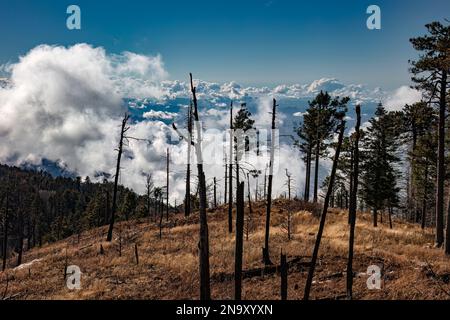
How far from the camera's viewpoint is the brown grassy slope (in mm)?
15812

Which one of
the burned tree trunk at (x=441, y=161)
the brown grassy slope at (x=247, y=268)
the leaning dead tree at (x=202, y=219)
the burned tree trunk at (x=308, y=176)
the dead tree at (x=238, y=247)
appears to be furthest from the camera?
the burned tree trunk at (x=308, y=176)

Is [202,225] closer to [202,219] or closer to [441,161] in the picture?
[202,219]

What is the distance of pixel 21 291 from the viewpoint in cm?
1884

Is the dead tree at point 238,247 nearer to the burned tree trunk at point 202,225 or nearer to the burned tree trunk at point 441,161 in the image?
the burned tree trunk at point 202,225

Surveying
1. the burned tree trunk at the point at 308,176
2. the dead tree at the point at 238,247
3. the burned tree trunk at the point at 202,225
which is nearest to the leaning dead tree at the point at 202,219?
the burned tree trunk at the point at 202,225

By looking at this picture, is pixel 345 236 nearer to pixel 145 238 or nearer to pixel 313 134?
pixel 313 134

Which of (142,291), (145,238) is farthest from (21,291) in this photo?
(145,238)

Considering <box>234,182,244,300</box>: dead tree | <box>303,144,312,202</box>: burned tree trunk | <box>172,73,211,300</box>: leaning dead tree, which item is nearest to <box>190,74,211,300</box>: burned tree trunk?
<box>172,73,211,300</box>: leaning dead tree

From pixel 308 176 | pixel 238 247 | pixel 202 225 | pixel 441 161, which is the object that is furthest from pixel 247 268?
pixel 308 176

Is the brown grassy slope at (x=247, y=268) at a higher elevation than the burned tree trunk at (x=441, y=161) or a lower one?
lower

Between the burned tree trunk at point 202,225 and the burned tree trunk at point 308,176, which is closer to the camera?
the burned tree trunk at point 202,225

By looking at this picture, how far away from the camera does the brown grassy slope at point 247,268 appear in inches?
623

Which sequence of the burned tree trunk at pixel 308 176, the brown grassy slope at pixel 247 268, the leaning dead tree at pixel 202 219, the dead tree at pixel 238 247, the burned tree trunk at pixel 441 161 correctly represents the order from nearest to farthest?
the leaning dead tree at pixel 202 219
the dead tree at pixel 238 247
the brown grassy slope at pixel 247 268
the burned tree trunk at pixel 441 161
the burned tree trunk at pixel 308 176

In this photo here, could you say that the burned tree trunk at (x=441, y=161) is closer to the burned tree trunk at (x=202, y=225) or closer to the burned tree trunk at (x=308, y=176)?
the burned tree trunk at (x=202, y=225)
